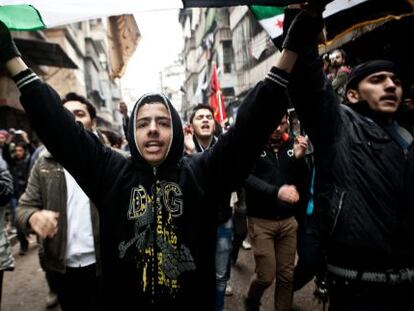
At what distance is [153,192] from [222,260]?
2.00 metres

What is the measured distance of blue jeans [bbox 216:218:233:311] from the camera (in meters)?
3.56

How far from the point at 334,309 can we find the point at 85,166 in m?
1.63

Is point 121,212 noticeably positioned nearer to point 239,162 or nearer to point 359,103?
point 239,162

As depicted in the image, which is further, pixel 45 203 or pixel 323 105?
pixel 45 203

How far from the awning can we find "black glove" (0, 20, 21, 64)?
11.9 metres

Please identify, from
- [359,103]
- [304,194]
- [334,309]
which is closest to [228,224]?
[304,194]

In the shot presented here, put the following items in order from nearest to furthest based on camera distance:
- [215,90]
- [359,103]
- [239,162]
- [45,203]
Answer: [239,162] → [359,103] → [45,203] → [215,90]

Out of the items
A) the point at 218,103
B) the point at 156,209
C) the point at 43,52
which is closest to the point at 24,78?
the point at 156,209

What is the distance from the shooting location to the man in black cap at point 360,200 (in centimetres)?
196

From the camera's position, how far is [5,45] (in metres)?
1.67

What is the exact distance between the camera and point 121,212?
1.86 m

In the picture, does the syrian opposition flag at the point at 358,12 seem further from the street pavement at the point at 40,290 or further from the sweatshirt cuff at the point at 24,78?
the street pavement at the point at 40,290

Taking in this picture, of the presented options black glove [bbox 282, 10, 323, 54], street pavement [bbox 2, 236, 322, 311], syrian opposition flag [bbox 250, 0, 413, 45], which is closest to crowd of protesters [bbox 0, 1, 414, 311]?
black glove [bbox 282, 10, 323, 54]

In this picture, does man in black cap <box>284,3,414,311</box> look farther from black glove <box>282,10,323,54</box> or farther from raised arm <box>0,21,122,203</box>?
raised arm <box>0,21,122,203</box>
